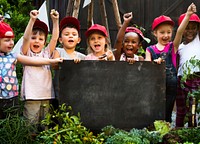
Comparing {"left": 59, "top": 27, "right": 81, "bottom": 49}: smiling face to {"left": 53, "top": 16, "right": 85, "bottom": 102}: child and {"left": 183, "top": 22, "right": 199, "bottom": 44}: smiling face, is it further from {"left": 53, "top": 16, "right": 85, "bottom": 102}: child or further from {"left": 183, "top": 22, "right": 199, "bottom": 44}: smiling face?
{"left": 183, "top": 22, "right": 199, "bottom": 44}: smiling face

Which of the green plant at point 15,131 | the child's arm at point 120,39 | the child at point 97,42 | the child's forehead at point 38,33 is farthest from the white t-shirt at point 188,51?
the green plant at point 15,131

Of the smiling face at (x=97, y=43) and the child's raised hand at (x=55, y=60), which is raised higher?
the smiling face at (x=97, y=43)

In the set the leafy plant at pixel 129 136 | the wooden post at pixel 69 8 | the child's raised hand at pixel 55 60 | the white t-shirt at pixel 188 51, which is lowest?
the leafy plant at pixel 129 136

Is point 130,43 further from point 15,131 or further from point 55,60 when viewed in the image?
point 15,131

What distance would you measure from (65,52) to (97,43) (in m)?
0.35

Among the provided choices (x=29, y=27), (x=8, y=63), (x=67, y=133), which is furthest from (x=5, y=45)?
(x=67, y=133)

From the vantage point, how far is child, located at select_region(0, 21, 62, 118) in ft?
14.5

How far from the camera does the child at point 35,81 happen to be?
455 cm

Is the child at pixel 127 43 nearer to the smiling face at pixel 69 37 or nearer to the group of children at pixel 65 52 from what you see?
the group of children at pixel 65 52

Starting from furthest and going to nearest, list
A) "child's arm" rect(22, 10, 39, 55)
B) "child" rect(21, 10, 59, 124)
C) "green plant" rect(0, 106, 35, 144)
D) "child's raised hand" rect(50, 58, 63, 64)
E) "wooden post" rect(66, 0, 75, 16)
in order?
"wooden post" rect(66, 0, 75, 16) < "child" rect(21, 10, 59, 124) < "child's arm" rect(22, 10, 39, 55) < "child's raised hand" rect(50, 58, 63, 64) < "green plant" rect(0, 106, 35, 144)

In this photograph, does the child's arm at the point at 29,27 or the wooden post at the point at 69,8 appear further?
the wooden post at the point at 69,8

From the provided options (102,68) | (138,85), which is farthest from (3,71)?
(138,85)

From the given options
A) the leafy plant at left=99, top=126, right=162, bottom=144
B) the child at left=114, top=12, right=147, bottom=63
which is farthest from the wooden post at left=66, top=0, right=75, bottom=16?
the leafy plant at left=99, top=126, right=162, bottom=144

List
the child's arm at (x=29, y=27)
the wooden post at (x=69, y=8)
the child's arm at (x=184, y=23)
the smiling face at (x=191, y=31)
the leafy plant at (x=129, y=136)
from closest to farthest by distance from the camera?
the leafy plant at (x=129, y=136), the child's arm at (x=29, y=27), the child's arm at (x=184, y=23), the smiling face at (x=191, y=31), the wooden post at (x=69, y=8)
